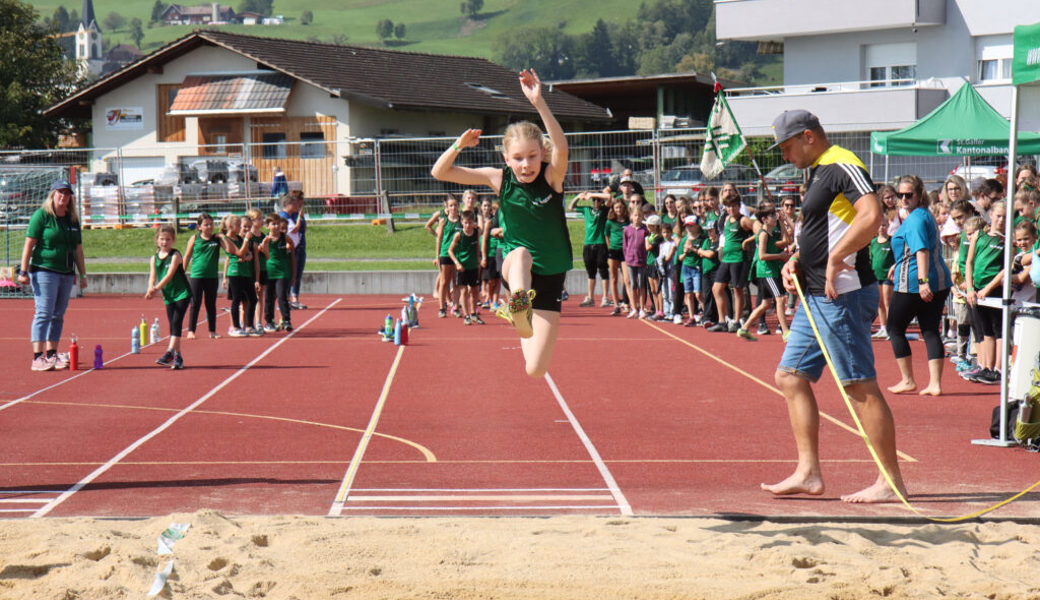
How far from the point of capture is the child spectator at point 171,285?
12.8 metres

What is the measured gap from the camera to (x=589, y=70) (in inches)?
6009

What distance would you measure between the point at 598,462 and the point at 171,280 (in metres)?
6.88

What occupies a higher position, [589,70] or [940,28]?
[589,70]

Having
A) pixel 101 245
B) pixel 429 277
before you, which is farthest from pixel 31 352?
pixel 101 245

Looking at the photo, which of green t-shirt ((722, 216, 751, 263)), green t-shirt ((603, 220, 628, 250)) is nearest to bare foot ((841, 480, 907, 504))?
green t-shirt ((722, 216, 751, 263))

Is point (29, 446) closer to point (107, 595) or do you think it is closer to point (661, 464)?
point (107, 595)

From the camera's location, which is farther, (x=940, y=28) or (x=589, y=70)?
(x=589, y=70)

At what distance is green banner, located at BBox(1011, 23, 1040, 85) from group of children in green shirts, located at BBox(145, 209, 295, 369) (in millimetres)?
8825

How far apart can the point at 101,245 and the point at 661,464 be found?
2402 centimetres

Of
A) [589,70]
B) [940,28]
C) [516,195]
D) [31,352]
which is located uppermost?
[589,70]

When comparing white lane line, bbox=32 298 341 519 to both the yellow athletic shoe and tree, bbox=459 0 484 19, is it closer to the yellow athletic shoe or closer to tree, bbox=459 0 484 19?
the yellow athletic shoe

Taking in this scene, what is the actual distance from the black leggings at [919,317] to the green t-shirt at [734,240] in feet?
16.0

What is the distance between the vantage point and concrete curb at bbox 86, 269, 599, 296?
76.7ft

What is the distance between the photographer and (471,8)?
191750mm
